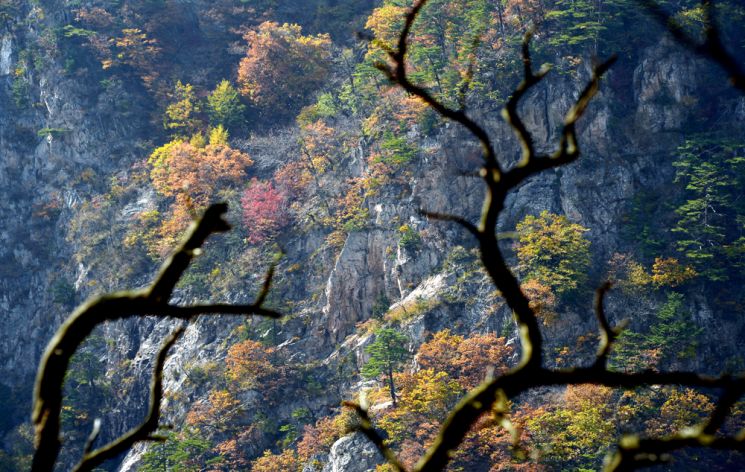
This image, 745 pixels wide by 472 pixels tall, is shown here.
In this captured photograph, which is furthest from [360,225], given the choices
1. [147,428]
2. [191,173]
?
[147,428]

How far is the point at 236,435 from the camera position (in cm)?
2502

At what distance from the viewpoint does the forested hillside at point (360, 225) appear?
22875 millimetres

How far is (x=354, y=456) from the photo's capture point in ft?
71.6

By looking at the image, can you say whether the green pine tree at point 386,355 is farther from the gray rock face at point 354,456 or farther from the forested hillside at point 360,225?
the gray rock face at point 354,456

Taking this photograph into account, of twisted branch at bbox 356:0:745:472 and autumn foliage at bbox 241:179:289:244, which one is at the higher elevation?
twisted branch at bbox 356:0:745:472

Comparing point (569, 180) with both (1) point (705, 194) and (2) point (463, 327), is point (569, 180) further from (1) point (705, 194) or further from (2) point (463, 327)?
(2) point (463, 327)

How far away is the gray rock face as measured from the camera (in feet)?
71.0

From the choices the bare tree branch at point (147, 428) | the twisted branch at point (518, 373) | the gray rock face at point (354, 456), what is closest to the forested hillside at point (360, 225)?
the gray rock face at point (354, 456)

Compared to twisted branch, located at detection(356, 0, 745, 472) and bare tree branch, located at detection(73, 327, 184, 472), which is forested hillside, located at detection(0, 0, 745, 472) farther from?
twisted branch, located at detection(356, 0, 745, 472)

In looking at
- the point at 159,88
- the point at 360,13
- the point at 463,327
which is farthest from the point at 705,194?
the point at 159,88

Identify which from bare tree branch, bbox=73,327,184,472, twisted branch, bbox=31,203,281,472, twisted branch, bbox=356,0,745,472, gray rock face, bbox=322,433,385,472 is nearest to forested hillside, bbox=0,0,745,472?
gray rock face, bbox=322,433,385,472

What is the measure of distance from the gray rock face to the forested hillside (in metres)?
0.07

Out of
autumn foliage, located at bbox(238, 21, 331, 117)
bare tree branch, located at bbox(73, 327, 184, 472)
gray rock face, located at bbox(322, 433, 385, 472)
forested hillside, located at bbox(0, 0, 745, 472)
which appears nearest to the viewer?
bare tree branch, located at bbox(73, 327, 184, 472)

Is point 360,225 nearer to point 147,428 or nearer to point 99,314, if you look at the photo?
point 147,428
